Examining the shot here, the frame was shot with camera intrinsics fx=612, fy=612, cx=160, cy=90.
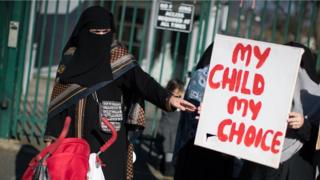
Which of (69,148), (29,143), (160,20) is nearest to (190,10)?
(160,20)

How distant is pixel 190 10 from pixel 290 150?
2950 millimetres

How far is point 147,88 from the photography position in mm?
3945

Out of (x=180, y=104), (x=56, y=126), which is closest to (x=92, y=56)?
(x=56, y=126)

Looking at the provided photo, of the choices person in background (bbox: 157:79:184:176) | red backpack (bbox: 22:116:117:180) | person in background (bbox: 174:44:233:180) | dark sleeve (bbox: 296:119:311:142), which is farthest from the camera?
person in background (bbox: 157:79:184:176)

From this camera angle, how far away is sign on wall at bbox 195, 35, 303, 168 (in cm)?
358

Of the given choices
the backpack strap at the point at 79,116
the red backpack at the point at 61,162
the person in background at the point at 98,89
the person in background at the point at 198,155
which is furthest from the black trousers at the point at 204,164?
the red backpack at the point at 61,162

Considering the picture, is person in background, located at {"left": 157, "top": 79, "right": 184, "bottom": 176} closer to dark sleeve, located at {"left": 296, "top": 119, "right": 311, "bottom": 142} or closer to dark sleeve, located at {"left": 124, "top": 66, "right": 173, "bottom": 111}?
dark sleeve, located at {"left": 124, "top": 66, "right": 173, "bottom": 111}

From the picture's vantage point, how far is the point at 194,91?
4.66 metres

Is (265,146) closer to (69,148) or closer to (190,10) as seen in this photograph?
(69,148)

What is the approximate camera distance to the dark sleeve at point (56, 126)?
396cm

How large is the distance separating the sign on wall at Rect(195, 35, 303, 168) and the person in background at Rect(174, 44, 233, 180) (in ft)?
2.55

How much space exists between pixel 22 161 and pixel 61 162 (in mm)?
3447

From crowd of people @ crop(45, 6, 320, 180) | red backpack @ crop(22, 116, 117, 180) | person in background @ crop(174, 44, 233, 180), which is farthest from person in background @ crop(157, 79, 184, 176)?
red backpack @ crop(22, 116, 117, 180)

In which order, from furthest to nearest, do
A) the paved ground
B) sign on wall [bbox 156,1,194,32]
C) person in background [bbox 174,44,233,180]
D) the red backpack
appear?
1. sign on wall [bbox 156,1,194,32]
2. the paved ground
3. person in background [bbox 174,44,233,180]
4. the red backpack
